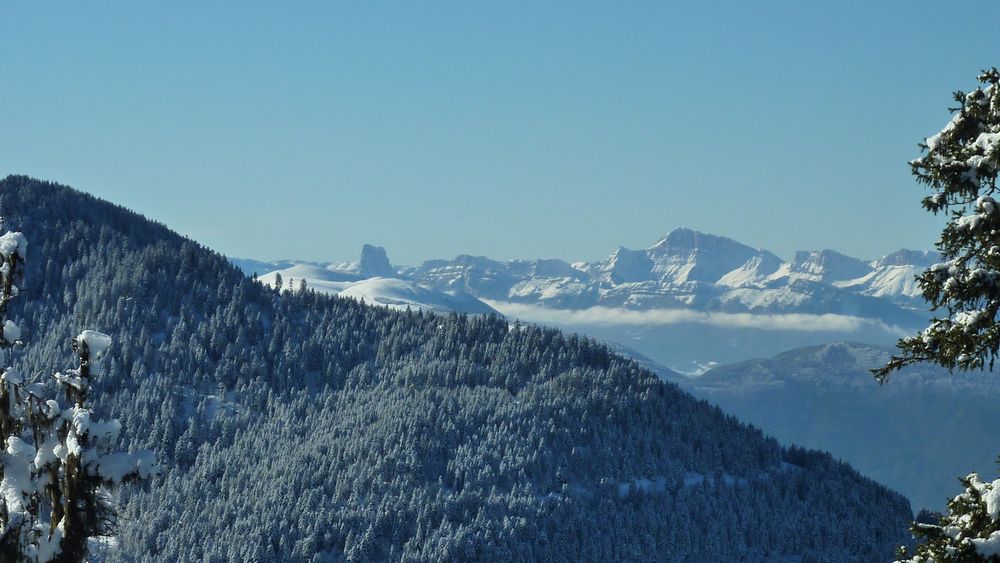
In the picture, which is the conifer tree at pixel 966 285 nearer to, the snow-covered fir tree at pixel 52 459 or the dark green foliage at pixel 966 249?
the dark green foliage at pixel 966 249

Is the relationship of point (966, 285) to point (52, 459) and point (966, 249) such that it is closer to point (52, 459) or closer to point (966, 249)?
point (966, 249)

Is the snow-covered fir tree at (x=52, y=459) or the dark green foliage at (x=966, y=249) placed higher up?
the dark green foliage at (x=966, y=249)

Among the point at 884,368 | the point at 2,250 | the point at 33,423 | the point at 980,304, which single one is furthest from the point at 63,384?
the point at 980,304

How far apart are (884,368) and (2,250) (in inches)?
788

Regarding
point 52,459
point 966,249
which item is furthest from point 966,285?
point 52,459

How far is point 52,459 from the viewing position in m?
25.5

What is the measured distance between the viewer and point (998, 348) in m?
24.8

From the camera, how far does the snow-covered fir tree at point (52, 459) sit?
Answer: 24844 mm

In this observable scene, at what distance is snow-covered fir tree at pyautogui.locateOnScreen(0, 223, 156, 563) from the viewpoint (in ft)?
81.5

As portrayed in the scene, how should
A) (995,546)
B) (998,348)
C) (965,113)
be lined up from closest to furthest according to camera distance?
(995,546)
(998,348)
(965,113)

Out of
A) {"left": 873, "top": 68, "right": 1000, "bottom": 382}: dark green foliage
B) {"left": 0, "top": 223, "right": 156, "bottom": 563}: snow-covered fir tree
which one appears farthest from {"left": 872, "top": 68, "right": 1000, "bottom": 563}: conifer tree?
{"left": 0, "top": 223, "right": 156, "bottom": 563}: snow-covered fir tree

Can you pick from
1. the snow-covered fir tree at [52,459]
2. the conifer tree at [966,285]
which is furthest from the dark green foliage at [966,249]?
the snow-covered fir tree at [52,459]

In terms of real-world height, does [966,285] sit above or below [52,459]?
above

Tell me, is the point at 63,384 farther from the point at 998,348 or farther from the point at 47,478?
the point at 998,348
